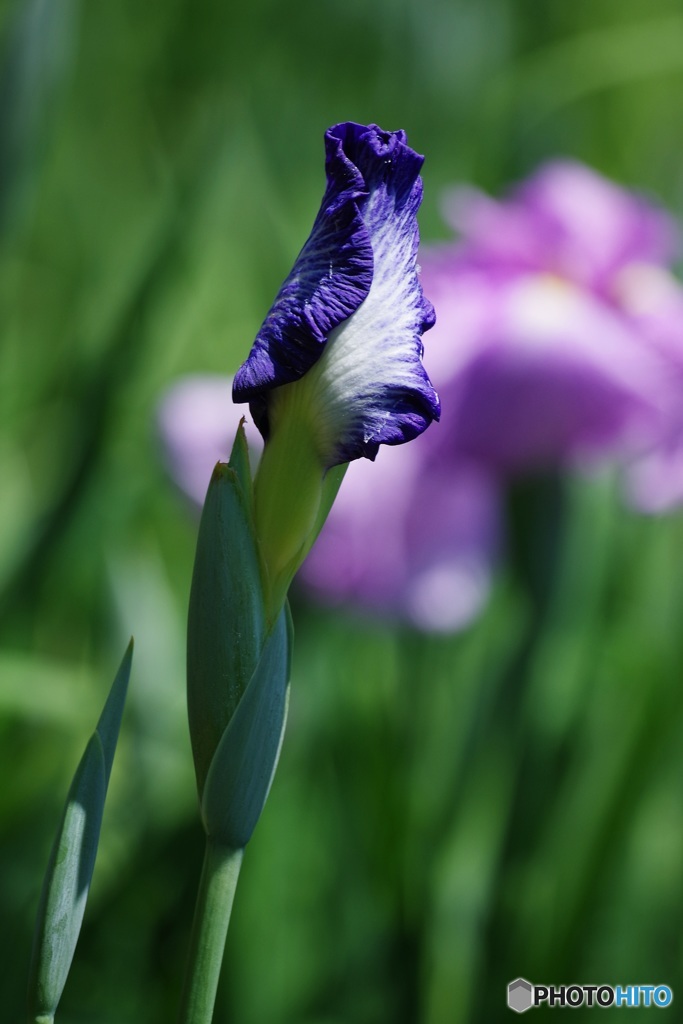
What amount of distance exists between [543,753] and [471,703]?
66 millimetres

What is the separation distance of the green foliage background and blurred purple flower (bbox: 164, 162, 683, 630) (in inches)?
1.8

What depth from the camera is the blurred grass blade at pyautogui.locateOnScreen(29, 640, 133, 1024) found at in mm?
260

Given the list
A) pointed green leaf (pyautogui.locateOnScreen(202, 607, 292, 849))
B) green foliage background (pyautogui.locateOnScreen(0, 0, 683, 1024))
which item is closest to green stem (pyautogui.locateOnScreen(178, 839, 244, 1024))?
pointed green leaf (pyautogui.locateOnScreen(202, 607, 292, 849))

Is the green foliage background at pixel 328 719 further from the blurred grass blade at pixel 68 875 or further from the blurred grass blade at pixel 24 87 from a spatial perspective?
the blurred grass blade at pixel 68 875

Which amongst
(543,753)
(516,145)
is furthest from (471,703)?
(516,145)

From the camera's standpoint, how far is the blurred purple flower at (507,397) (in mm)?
642

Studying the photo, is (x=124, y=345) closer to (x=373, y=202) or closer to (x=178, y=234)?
(x=178, y=234)

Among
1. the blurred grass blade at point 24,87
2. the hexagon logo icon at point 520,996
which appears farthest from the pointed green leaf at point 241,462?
the hexagon logo icon at point 520,996

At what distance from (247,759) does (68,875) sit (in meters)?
0.05

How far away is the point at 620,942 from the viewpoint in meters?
0.70

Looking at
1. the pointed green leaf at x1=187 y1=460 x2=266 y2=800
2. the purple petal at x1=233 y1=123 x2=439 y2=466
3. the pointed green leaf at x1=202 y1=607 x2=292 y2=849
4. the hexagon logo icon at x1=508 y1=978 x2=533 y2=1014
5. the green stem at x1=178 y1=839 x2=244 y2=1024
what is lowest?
the hexagon logo icon at x1=508 y1=978 x2=533 y2=1014

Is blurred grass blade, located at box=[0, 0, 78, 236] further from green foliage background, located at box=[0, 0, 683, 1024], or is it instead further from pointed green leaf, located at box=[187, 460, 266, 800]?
pointed green leaf, located at box=[187, 460, 266, 800]

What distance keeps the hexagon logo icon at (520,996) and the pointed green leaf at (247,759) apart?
→ 0.43m

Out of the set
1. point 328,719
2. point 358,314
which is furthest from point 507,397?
point 358,314
